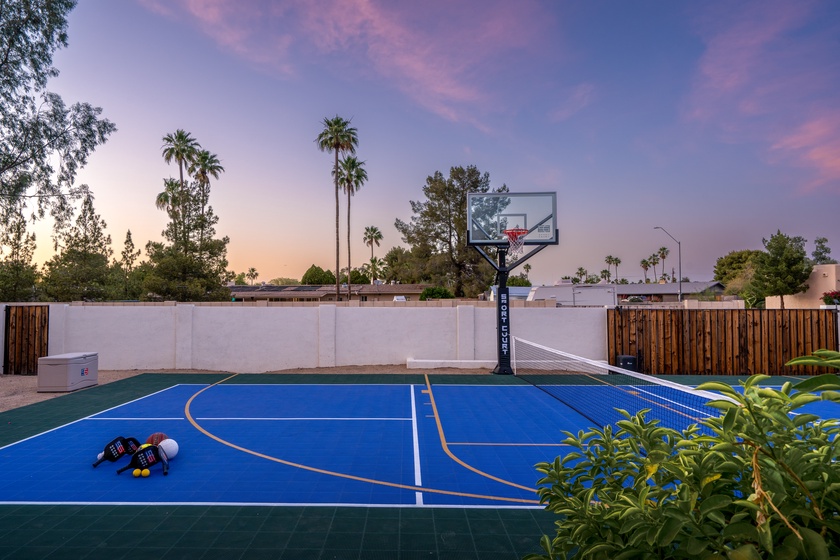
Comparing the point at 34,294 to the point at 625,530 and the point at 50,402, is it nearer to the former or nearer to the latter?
the point at 50,402

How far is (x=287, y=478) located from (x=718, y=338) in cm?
2044

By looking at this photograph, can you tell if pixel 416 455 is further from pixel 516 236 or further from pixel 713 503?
pixel 516 236

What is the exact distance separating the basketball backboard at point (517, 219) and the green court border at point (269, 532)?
1416 centimetres

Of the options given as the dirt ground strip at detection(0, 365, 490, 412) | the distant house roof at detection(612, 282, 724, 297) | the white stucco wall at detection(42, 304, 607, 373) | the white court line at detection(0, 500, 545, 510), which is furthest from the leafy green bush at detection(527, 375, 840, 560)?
the distant house roof at detection(612, 282, 724, 297)

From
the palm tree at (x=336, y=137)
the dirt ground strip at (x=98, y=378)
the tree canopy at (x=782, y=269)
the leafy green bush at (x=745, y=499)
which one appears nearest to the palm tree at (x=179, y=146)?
the palm tree at (x=336, y=137)

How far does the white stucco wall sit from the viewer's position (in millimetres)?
22109

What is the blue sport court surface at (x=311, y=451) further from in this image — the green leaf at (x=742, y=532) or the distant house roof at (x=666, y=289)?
the distant house roof at (x=666, y=289)

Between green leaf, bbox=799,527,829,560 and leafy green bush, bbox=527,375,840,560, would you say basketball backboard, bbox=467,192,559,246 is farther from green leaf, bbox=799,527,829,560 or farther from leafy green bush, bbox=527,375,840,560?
green leaf, bbox=799,527,829,560

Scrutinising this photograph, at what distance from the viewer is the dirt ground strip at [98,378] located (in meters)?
16.2

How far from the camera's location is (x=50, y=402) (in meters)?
15.7

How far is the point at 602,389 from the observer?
17.6 metres

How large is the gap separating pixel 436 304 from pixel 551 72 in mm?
13928

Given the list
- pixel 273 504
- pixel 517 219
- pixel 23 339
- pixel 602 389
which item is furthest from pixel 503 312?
pixel 23 339

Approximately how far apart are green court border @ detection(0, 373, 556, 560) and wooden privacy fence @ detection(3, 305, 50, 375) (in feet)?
57.0
